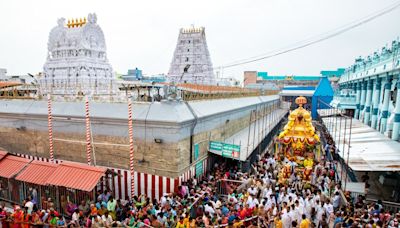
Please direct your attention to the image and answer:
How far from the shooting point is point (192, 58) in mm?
37000

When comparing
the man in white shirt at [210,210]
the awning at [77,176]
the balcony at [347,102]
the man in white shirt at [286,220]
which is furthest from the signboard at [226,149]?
the balcony at [347,102]

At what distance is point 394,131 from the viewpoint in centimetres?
1600

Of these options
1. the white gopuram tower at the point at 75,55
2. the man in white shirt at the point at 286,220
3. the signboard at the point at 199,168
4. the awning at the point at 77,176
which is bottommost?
A: the man in white shirt at the point at 286,220

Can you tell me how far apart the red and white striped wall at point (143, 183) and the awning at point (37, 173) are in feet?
7.18

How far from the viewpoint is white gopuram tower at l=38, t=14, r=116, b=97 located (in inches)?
1139

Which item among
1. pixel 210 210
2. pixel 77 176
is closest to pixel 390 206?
pixel 210 210

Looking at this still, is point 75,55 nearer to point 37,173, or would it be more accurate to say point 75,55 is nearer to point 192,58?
point 192,58

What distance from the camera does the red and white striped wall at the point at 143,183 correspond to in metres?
11.3

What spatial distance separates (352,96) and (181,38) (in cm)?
2343

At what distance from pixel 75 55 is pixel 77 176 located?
22472mm

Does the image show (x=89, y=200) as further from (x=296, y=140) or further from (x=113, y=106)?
(x=296, y=140)

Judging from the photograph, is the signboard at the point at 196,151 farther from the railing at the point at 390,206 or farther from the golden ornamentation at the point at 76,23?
the golden ornamentation at the point at 76,23

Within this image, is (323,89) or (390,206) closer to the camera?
(390,206)

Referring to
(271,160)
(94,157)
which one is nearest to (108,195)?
(94,157)
